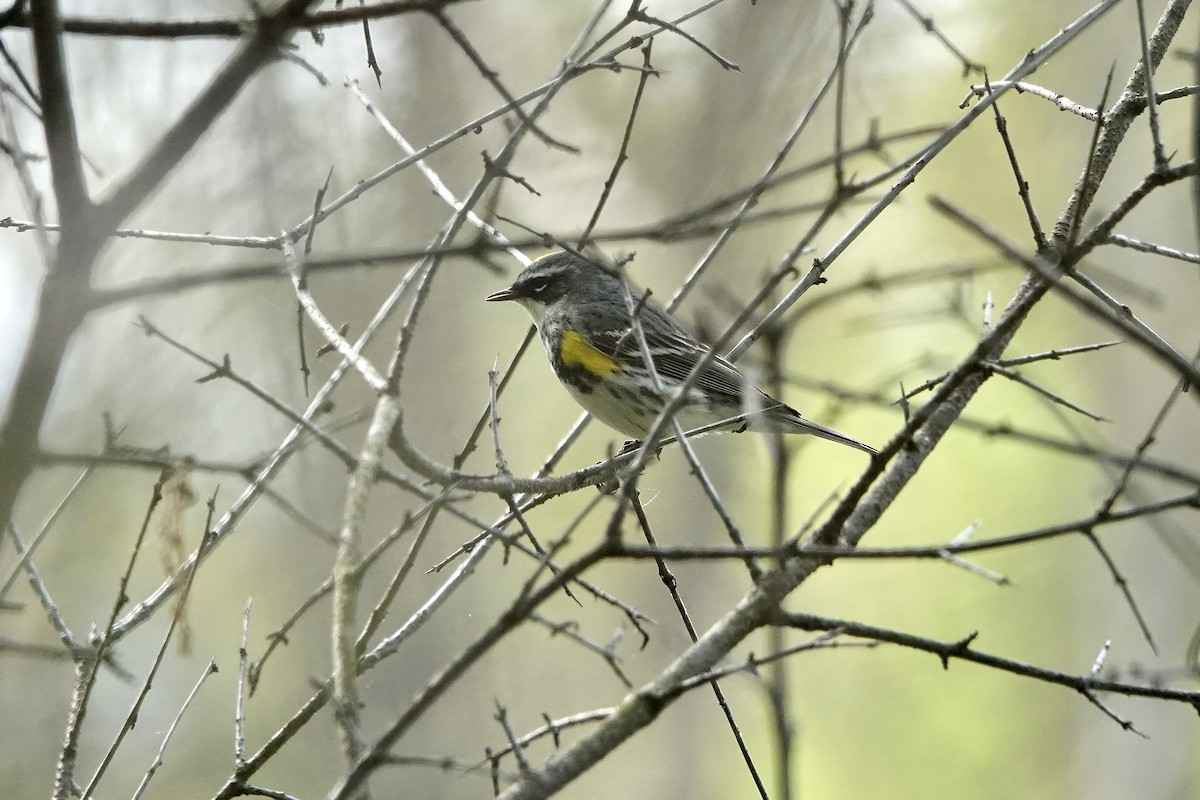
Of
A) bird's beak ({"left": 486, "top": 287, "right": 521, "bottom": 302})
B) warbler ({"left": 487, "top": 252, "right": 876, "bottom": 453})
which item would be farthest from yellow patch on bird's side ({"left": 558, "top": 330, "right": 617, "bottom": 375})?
bird's beak ({"left": 486, "top": 287, "right": 521, "bottom": 302})

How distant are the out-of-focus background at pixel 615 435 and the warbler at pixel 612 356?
41cm

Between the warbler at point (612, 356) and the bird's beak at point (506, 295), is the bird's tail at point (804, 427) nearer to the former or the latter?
the warbler at point (612, 356)

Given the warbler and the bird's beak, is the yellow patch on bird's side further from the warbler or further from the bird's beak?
the bird's beak

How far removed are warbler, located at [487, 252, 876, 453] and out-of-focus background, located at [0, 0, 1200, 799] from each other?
15.9 inches

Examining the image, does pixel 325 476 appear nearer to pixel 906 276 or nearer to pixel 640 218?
pixel 640 218

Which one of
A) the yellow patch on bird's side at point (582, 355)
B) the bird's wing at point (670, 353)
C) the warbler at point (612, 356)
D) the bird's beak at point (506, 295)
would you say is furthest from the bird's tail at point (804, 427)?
the bird's beak at point (506, 295)

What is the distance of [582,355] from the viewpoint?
5.43 m

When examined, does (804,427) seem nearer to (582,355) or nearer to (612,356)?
(612,356)

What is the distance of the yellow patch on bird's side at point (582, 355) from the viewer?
17.3 ft

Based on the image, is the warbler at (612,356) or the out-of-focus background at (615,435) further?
the out-of-focus background at (615,435)

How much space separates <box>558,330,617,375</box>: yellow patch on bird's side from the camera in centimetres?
528

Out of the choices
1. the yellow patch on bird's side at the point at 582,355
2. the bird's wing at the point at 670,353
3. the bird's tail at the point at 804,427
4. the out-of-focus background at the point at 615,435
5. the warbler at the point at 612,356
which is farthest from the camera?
the out-of-focus background at the point at 615,435

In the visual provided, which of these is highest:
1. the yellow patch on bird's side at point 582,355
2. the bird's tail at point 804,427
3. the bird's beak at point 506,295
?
the bird's beak at point 506,295

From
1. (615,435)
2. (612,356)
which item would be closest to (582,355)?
(612,356)
